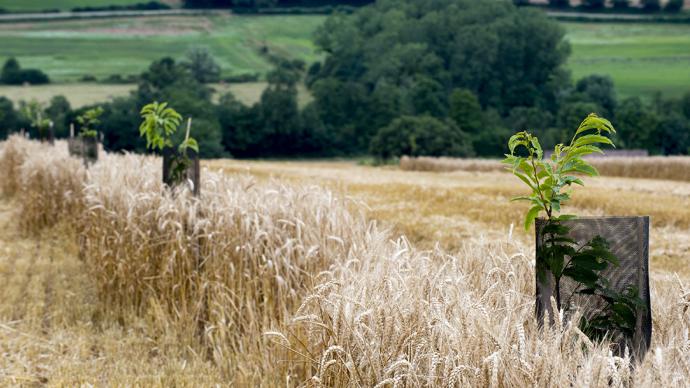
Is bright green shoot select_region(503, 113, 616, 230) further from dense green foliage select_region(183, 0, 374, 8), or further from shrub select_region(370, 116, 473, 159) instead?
dense green foliage select_region(183, 0, 374, 8)

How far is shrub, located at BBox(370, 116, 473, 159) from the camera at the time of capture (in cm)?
6344

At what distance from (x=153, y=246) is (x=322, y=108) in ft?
246

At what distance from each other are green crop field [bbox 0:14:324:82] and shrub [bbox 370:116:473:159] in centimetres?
3741

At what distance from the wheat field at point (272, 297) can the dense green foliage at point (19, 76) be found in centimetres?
7538

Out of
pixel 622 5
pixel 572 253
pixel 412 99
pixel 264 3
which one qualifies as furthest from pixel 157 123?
pixel 622 5

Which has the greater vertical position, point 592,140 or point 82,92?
point 82,92

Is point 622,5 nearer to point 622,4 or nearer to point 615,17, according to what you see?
point 622,4

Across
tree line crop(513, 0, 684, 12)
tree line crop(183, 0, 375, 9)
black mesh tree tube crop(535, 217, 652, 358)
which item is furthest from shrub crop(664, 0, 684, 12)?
black mesh tree tube crop(535, 217, 652, 358)

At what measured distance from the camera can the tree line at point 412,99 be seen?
65875 mm

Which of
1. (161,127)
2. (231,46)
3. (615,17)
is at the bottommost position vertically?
(161,127)

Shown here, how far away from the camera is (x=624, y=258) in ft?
11.7

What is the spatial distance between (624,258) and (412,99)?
264 ft

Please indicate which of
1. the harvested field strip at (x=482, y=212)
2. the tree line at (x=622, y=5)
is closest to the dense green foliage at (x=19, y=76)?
the tree line at (x=622, y=5)

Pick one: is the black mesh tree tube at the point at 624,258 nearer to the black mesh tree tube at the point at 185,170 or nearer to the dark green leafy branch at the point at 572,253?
the dark green leafy branch at the point at 572,253
